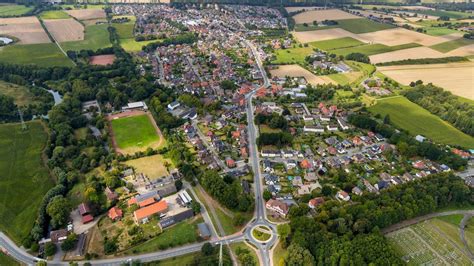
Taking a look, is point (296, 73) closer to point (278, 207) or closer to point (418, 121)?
point (418, 121)

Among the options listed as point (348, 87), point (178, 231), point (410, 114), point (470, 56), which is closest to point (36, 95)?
point (178, 231)

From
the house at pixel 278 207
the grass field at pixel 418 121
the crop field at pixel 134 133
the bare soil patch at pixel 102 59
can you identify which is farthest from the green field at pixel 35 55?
the grass field at pixel 418 121

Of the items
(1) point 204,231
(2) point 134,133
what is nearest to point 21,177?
(2) point 134,133

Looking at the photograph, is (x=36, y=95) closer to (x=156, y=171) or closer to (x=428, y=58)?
(x=156, y=171)

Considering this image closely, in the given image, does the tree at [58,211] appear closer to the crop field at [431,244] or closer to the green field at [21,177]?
the green field at [21,177]

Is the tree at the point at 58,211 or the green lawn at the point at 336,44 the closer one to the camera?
the tree at the point at 58,211

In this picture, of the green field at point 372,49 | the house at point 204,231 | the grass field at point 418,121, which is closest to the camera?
the house at point 204,231
